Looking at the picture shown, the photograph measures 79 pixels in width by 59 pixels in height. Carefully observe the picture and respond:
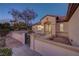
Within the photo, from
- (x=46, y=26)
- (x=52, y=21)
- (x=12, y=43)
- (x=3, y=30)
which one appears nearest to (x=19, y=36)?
(x=12, y=43)

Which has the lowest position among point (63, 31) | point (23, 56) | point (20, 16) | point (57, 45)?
point (23, 56)

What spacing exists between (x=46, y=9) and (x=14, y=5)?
0.45 m

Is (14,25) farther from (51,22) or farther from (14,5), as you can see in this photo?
(51,22)

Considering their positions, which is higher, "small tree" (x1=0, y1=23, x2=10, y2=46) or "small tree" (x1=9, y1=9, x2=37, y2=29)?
"small tree" (x1=9, y1=9, x2=37, y2=29)

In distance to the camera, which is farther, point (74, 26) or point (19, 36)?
point (19, 36)

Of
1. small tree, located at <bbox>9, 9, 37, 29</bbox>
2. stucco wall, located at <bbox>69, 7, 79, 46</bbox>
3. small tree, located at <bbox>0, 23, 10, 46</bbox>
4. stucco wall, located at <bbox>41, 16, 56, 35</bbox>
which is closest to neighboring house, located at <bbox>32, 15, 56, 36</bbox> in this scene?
stucco wall, located at <bbox>41, 16, 56, 35</bbox>

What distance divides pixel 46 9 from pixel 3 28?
664mm

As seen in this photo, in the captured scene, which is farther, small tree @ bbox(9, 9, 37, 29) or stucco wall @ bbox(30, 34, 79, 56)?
small tree @ bbox(9, 9, 37, 29)

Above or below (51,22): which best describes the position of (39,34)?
below

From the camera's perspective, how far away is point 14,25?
2.55 metres

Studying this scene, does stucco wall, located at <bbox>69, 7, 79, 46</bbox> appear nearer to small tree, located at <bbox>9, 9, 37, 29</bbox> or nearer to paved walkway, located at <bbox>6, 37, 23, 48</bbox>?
small tree, located at <bbox>9, 9, 37, 29</bbox>

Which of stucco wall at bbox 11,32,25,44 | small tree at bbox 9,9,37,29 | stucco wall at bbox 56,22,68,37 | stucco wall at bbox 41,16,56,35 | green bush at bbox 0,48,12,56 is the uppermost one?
small tree at bbox 9,9,37,29

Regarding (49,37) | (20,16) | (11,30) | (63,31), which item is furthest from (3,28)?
(63,31)

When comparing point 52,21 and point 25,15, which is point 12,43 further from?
point 52,21
